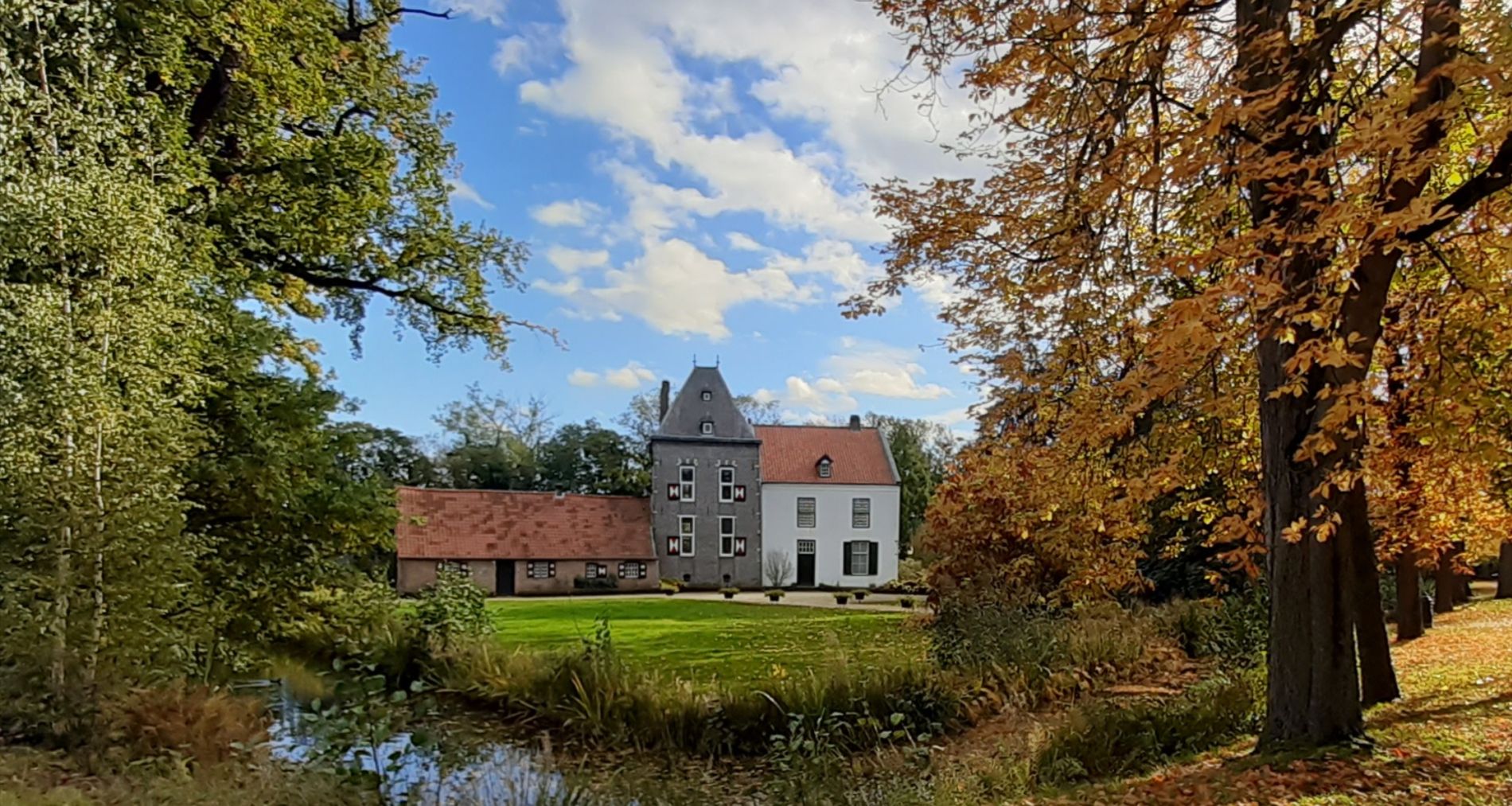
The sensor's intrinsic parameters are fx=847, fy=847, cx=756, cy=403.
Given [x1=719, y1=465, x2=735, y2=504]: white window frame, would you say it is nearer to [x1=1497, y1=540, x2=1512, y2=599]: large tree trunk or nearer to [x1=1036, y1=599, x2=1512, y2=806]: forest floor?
[x1=1497, y1=540, x2=1512, y2=599]: large tree trunk

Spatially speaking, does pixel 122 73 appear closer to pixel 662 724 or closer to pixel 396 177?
pixel 396 177

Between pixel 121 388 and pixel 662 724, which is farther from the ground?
pixel 121 388

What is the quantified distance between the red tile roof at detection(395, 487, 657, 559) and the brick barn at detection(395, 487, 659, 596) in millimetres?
30

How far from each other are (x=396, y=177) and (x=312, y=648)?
704cm

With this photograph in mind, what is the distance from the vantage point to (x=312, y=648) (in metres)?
12.6

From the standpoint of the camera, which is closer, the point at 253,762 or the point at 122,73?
the point at 253,762

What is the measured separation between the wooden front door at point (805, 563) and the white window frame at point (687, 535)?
14.6 feet

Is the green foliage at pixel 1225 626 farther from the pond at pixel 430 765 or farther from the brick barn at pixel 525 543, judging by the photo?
the brick barn at pixel 525 543

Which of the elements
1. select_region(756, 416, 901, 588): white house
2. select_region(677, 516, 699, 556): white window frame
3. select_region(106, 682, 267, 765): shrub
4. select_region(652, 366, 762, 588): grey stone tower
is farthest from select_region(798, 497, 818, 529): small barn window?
select_region(106, 682, 267, 765): shrub

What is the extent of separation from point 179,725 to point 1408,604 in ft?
44.3

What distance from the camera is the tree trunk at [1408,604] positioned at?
1084cm


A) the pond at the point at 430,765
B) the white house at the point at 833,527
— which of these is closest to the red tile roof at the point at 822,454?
the white house at the point at 833,527

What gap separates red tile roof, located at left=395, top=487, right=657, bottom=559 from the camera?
101 feet

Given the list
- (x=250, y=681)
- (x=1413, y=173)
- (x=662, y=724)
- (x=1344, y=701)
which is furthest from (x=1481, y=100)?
(x=250, y=681)
